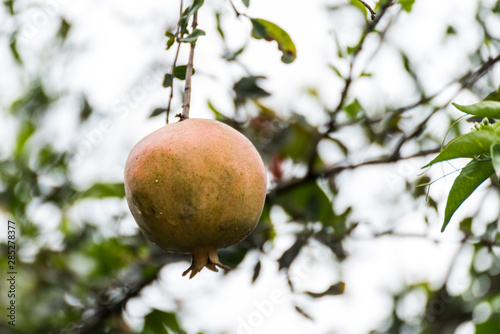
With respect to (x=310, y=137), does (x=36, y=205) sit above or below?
below

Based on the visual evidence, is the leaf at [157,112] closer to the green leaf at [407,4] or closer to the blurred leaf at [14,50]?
the green leaf at [407,4]

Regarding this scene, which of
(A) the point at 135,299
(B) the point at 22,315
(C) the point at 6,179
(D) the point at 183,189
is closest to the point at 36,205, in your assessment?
(C) the point at 6,179

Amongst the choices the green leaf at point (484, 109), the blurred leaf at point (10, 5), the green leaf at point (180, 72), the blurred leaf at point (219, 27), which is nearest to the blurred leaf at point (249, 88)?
the blurred leaf at point (219, 27)

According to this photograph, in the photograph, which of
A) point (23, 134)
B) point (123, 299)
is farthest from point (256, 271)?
point (23, 134)

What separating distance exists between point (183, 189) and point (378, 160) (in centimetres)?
103

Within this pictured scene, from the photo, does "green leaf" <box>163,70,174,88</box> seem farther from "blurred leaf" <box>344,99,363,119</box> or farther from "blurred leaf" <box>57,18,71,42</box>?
"blurred leaf" <box>57,18,71,42</box>

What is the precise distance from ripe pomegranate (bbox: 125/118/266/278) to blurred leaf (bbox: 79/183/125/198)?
42.4 inches

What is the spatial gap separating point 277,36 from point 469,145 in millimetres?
608

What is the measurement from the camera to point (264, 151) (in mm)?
2133

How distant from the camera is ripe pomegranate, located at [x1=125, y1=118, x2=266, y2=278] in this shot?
0.98 meters

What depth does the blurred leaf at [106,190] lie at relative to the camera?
83.2 inches

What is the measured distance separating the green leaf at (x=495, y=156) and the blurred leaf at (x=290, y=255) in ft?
3.13

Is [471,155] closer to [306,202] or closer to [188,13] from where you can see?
[188,13]

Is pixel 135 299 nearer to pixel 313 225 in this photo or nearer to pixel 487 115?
pixel 313 225
